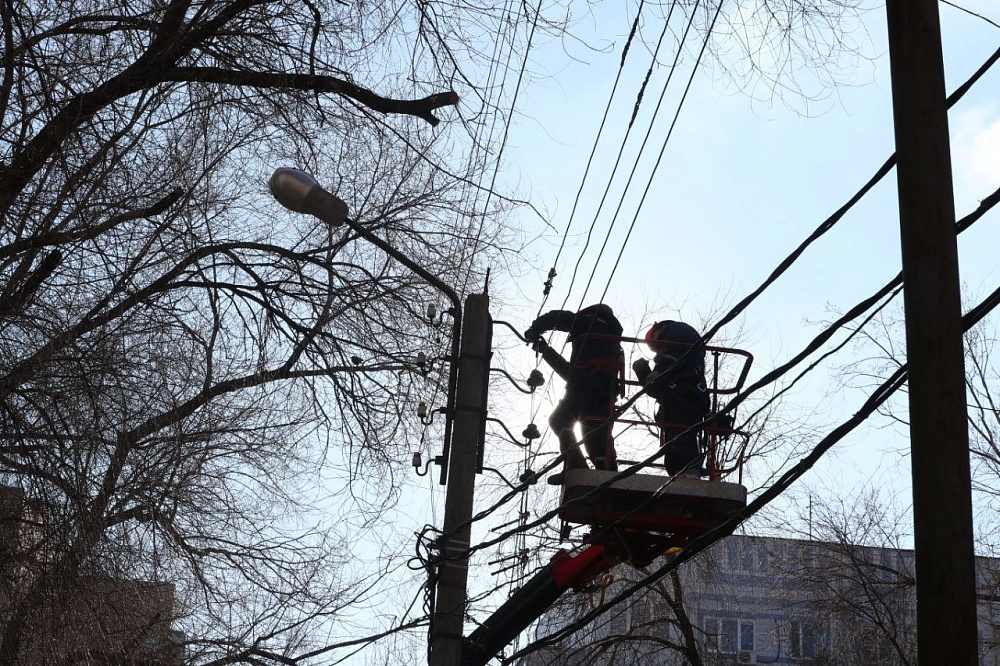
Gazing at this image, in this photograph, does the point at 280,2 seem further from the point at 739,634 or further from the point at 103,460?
the point at 739,634

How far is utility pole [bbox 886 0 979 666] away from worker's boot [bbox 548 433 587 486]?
423 cm

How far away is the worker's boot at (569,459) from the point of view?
27.8ft

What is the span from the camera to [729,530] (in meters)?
7.53

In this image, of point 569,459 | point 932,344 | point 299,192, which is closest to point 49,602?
point 299,192

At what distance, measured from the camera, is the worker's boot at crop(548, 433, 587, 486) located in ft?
27.8

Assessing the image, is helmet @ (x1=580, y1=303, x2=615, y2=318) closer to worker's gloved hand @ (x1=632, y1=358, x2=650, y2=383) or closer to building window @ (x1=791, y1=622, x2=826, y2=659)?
worker's gloved hand @ (x1=632, y1=358, x2=650, y2=383)

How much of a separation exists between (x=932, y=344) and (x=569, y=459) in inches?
183

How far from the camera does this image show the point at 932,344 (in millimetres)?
4254

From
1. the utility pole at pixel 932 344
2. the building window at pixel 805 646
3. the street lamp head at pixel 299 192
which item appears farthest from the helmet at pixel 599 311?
the building window at pixel 805 646

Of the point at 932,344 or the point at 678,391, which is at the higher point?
the point at 678,391

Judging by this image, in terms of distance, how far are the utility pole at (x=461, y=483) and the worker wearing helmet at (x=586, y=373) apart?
675mm

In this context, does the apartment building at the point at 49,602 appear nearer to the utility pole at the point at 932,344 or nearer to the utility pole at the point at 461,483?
the utility pole at the point at 461,483

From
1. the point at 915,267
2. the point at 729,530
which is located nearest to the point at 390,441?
the point at 729,530

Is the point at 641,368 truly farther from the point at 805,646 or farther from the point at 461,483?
the point at 805,646
